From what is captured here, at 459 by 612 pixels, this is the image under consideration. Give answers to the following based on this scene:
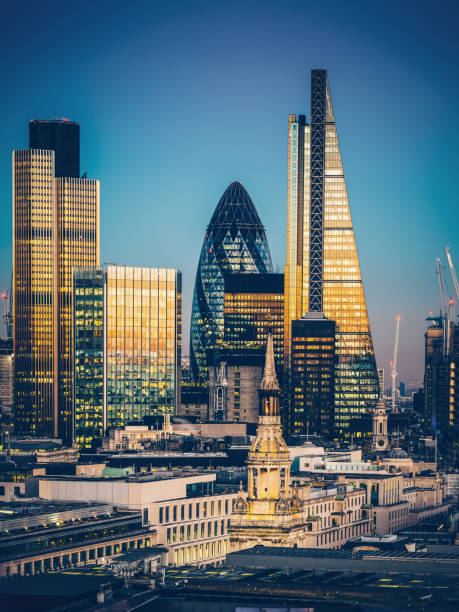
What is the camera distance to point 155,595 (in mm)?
160875

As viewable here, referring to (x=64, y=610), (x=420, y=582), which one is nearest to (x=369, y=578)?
(x=420, y=582)

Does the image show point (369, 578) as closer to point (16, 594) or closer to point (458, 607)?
point (458, 607)

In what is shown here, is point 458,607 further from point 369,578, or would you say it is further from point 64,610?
point 64,610

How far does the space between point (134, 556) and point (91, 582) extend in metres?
23.3

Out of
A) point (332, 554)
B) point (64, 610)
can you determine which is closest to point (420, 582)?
point (332, 554)

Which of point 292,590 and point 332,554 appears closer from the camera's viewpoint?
point 292,590

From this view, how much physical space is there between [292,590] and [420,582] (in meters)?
12.2

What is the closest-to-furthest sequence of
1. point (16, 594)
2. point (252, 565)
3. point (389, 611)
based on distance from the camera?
point (389, 611)
point (16, 594)
point (252, 565)

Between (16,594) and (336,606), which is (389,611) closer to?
(336,606)

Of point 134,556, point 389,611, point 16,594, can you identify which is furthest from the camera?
point 134,556

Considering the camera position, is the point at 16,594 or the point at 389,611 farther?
the point at 16,594

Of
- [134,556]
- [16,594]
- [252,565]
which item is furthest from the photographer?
[134,556]

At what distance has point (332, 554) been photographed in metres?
→ 182

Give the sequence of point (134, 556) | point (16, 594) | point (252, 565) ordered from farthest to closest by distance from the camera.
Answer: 1. point (134, 556)
2. point (252, 565)
3. point (16, 594)
